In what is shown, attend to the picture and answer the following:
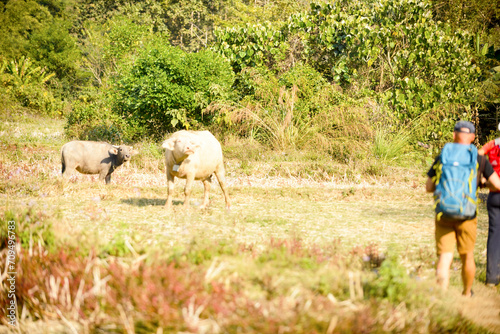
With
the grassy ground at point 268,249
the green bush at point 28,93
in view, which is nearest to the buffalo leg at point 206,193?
the grassy ground at point 268,249

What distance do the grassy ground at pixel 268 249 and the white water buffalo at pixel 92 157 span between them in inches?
13.9

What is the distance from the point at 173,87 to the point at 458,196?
32.7ft

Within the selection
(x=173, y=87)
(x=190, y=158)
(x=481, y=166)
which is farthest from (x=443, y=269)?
(x=173, y=87)

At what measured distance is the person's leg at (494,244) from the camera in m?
5.18

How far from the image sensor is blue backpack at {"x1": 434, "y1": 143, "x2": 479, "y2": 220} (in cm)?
433

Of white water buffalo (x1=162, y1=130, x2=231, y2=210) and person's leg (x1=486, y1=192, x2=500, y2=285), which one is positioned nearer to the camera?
person's leg (x1=486, y1=192, x2=500, y2=285)

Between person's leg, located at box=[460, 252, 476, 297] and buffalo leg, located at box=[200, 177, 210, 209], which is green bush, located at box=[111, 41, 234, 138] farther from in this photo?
person's leg, located at box=[460, 252, 476, 297]

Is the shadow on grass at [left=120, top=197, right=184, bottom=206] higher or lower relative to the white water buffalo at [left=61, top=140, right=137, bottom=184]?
lower

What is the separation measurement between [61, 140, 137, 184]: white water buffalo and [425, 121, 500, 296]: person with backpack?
736 centimetres

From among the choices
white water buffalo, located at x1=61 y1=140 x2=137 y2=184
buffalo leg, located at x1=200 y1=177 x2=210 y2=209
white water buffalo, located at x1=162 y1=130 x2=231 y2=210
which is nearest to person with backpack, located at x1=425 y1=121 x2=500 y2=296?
white water buffalo, located at x1=162 y1=130 x2=231 y2=210

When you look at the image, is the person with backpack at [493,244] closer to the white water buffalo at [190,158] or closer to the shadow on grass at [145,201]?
the white water buffalo at [190,158]

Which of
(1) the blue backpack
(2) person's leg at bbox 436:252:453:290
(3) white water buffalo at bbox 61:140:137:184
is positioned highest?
(1) the blue backpack

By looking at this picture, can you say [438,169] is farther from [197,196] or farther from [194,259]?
[197,196]

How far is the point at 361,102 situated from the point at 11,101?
1641 centimetres
